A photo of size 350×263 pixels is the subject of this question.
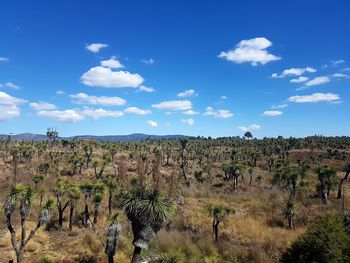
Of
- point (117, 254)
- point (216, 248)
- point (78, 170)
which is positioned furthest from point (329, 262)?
point (78, 170)

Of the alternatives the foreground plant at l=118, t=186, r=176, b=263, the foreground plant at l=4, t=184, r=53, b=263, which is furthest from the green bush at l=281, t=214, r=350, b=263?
the foreground plant at l=4, t=184, r=53, b=263

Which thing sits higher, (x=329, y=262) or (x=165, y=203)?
(x=165, y=203)

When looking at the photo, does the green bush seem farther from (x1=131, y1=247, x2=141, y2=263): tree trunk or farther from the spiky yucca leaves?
the spiky yucca leaves

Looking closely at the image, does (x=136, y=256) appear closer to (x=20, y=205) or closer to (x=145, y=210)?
(x=145, y=210)

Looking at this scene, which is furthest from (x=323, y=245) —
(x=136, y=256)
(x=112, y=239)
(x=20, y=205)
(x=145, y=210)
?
(x=20, y=205)

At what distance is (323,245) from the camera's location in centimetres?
1579

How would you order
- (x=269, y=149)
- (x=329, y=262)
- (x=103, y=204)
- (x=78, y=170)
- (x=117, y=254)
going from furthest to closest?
(x=269, y=149)
(x=78, y=170)
(x=103, y=204)
(x=117, y=254)
(x=329, y=262)

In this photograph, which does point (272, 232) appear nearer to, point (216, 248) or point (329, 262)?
point (216, 248)

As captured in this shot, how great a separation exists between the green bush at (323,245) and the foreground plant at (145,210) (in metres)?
6.06

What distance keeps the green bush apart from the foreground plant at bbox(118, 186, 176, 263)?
606 cm

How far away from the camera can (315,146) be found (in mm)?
132375

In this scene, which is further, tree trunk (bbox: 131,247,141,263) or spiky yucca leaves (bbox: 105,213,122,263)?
spiky yucca leaves (bbox: 105,213,122,263)

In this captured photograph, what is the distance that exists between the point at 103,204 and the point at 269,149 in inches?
A: 3482

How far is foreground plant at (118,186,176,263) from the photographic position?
1767 centimetres
